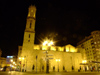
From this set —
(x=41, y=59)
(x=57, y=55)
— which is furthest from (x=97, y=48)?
(x=41, y=59)

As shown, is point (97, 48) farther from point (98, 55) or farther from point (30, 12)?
point (30, 12)

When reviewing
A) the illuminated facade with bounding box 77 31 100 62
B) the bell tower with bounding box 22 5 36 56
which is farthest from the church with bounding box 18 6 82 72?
the illuminated facade with bounding box 77 31 100 62

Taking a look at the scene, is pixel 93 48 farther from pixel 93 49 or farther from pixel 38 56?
pixel 38 56

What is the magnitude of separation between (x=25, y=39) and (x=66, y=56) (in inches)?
771

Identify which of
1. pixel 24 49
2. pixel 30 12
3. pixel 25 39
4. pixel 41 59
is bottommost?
pixel 41 59

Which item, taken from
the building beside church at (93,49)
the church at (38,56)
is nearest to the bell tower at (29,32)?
the church at (38,56)

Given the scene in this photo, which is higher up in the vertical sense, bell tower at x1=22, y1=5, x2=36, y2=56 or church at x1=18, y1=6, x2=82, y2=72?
bell tower at x1=22, y1=5, x2=36, y2=56

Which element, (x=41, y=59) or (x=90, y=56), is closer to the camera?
(x=41, y=59)

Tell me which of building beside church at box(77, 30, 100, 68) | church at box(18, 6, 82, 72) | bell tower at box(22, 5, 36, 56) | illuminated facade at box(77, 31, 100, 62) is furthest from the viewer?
illuminated facade at box(77, 31, 100, 62)

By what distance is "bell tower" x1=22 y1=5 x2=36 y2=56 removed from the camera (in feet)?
121

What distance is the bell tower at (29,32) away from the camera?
36.9 meters

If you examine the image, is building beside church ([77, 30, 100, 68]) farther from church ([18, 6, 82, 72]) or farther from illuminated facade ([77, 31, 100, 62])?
church ([18, 6, 82, 72])

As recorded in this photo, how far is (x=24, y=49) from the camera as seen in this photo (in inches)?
1428

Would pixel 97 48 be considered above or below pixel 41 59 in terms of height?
above
